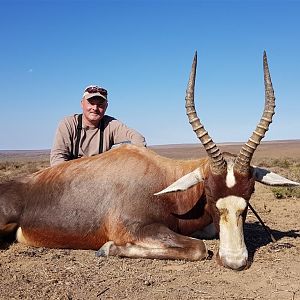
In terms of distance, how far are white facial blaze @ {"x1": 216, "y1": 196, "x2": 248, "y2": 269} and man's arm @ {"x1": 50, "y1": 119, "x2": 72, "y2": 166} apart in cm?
336

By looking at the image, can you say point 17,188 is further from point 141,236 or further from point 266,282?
point 266,282

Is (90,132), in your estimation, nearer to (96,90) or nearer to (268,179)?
(96,90)

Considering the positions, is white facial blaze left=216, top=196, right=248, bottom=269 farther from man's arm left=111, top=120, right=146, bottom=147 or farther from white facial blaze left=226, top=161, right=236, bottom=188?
man's arm left=111, top=120, right=146, bottom=147

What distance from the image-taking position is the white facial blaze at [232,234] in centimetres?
496

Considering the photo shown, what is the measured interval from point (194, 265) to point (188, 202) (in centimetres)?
91

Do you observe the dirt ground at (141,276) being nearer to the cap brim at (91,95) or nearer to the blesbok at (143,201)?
the blesbok at (143,201)

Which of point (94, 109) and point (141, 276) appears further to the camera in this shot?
point (94, 109)

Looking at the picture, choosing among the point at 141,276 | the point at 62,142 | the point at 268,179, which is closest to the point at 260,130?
the point at 268,179

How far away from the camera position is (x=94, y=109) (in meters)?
7.78

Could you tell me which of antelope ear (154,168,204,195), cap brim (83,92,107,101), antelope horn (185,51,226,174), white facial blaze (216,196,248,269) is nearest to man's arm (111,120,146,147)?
cap brim (83,92,107,101)

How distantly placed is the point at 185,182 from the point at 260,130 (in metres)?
1.05

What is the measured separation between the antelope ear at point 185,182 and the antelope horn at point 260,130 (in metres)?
0.58

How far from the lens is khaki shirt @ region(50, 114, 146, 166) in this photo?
7.67m

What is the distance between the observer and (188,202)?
5.94 metres
